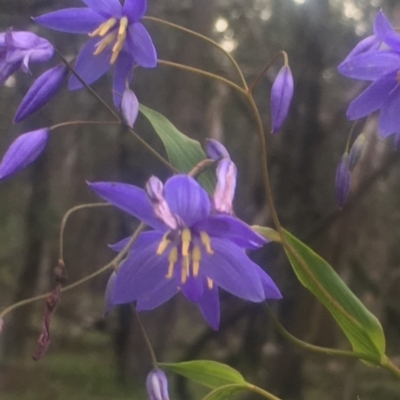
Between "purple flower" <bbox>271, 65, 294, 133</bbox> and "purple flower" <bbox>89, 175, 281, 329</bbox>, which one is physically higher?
"purple flower" <bbox>271, 65, 294, 133</bbox>

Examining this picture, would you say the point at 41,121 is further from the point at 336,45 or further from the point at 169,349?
the point at 336,45

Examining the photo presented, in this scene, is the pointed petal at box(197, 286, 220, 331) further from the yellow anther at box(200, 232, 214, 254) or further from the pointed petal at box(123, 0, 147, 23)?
the pointed petal at box(123, 0, 147, 23)

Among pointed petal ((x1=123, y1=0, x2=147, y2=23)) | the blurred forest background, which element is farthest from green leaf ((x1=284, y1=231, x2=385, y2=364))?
the blurred forest background

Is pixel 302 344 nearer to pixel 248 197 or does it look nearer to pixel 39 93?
pixel 39 93

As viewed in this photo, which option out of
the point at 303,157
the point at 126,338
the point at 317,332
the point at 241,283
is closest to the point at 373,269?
the point at 317,332

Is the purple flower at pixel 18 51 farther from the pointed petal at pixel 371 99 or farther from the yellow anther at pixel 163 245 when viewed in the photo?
the pointed petal at pixel 371 99
